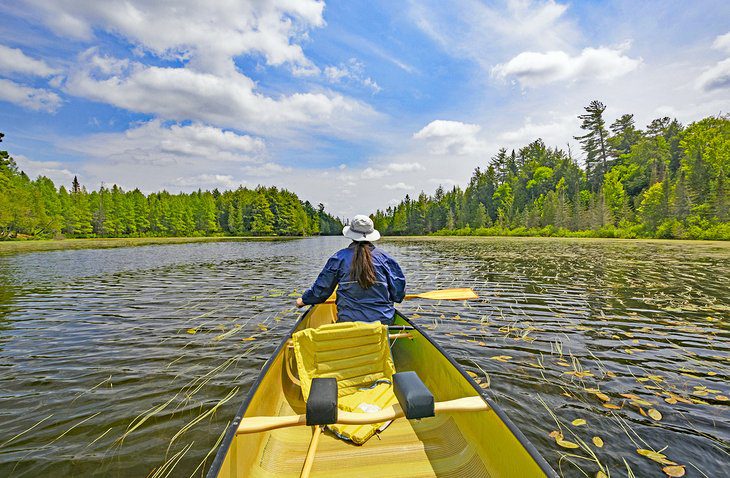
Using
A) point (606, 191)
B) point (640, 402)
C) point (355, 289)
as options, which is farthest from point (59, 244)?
point (606, 191)

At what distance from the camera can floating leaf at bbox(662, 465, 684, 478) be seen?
3086mm

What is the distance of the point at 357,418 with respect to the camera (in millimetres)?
2523

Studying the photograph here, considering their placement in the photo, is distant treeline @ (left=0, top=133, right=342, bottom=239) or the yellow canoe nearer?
the yellow canoe

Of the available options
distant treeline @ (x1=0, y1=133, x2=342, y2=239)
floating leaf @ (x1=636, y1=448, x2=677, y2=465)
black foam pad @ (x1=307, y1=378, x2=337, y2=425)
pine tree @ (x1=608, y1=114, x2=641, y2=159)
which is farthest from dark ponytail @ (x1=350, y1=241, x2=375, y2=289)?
pine tree @ (x1=608, y1=114, x2=641, y2=159)

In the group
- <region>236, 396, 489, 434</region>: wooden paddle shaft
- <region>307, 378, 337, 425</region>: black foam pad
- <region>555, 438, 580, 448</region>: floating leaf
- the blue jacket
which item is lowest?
<region>555, 438, 580, 448</region>: floating leaf

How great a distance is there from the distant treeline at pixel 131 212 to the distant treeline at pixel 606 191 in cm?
4141

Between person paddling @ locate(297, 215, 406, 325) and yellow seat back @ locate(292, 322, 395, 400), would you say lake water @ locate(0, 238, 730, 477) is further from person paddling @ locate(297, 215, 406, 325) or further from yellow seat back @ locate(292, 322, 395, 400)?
person paddling @ locate(297, 215, 406, 325)

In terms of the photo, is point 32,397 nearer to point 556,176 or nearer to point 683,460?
point 683,460

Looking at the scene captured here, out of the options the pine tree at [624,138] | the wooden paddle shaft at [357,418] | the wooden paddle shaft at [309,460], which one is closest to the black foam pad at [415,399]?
the wooden paddle shaft at [357,418]

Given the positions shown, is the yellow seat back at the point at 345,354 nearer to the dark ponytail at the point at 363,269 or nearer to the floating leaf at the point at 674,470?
the dark ponytail at the point at 363,269

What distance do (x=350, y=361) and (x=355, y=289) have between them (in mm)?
954

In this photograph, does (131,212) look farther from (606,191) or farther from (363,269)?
(606,191)

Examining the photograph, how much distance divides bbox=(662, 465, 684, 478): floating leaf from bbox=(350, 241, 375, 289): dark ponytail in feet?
11.1

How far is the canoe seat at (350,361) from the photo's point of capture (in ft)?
11.3
